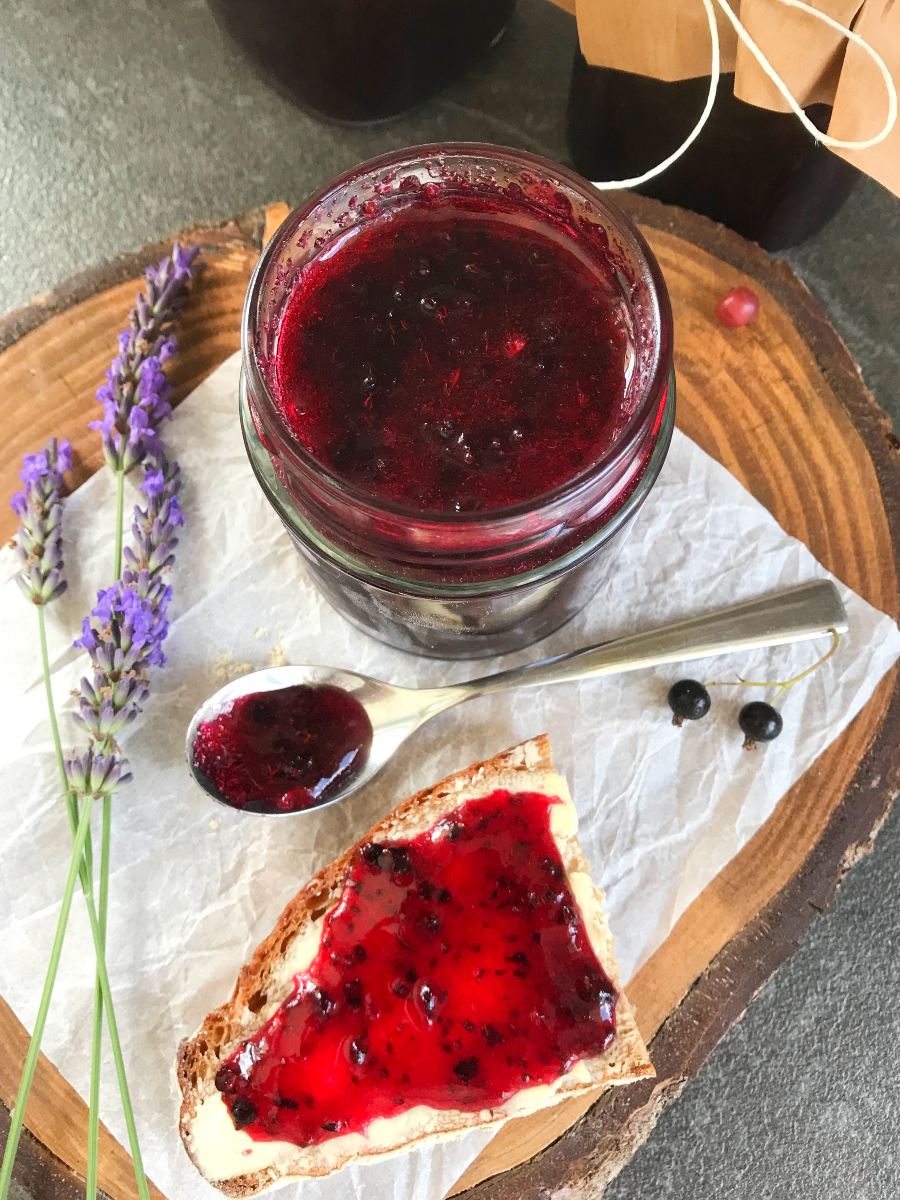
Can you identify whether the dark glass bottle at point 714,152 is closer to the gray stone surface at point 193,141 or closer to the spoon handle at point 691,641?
the gray stone surface at point 193,141

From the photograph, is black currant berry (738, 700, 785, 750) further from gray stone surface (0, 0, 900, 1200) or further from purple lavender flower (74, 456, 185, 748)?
purple lavender flower (74, 456, 185, 748)

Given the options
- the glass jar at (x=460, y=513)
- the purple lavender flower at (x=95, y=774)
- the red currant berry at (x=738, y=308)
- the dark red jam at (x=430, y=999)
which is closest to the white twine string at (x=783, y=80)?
the glass jar at (x=460, y=513)

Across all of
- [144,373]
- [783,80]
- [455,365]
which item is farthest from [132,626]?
[783,80]

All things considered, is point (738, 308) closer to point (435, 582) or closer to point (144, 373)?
point (435, 582)

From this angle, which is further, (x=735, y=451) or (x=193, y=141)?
(x=193, y=141)

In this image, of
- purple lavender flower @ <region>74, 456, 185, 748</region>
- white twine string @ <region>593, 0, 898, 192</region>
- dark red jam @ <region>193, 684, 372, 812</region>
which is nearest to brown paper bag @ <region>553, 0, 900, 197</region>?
white twine string @ <region>593, 0, 898, 192</region>

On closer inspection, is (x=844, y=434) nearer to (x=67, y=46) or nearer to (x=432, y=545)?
(x=432, y=545)

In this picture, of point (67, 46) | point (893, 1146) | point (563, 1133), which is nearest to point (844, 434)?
point (563, 1133)
